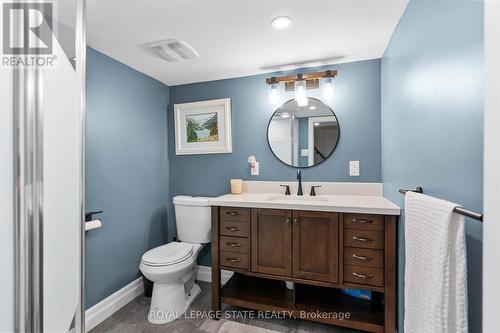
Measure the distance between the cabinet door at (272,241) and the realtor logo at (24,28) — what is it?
4.91 ft

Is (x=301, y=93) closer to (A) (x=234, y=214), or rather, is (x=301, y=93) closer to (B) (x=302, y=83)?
(B) (x=302, y=83)

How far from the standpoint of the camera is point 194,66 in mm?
2178

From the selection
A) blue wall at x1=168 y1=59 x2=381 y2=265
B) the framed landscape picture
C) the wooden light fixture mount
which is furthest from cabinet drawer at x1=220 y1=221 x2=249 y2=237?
the wooden light fixture mount

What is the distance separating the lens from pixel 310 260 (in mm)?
1670

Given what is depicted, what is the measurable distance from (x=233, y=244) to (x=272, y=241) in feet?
1.06

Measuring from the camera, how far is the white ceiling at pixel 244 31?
137 cm

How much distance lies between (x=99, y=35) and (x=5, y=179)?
1.55 m

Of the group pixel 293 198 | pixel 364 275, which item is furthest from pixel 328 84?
pixel 364 275

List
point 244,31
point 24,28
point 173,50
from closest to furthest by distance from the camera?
point 24,28 < point 244,31 < point 173,50

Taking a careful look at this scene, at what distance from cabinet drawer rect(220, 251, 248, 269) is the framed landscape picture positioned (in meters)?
1.05

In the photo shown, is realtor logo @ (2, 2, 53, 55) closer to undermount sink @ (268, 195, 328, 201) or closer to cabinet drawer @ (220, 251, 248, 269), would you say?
cabinet drawer @ (220, 251, 248, 269)

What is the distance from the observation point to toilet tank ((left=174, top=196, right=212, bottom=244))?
222 cm

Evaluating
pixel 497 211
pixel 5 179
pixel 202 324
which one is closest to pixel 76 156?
pixel 5 179

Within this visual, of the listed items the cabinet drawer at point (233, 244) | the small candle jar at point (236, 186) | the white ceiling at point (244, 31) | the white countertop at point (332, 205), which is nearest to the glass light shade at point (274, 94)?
the white ceiling at point (244, 31)
